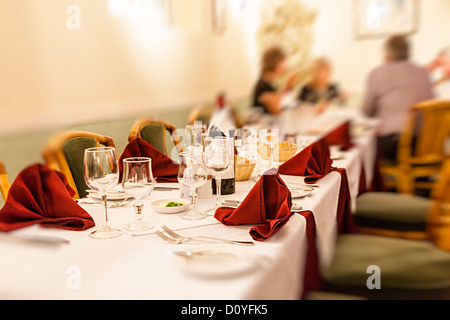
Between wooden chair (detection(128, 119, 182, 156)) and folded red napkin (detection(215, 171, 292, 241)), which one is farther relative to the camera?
wooden chair (detection(128, 119, 182, 156))

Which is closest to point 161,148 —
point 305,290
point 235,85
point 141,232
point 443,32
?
point 235,85

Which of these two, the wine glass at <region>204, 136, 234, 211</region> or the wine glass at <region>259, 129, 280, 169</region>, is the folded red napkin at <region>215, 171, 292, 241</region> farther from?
the wine glass at <region>259, 129, 280, 169</region>

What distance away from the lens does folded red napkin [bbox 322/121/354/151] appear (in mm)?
1710

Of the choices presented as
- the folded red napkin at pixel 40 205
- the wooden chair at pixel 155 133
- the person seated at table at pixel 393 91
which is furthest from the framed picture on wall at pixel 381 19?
the folded red napkin at pixel 40 205

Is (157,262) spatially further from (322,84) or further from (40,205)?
(322,84)

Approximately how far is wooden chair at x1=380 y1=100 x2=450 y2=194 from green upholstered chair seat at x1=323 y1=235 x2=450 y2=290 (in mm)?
306

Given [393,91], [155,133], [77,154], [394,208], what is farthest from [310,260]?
[393,91]

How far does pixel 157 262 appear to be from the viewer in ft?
2.11

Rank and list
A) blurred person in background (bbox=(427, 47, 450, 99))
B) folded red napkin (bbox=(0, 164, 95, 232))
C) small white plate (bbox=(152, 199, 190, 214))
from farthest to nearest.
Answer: blurred person in background (bbox=(427, 47, 450, 99)), small white plate (bbox=(152, 199, 190, 214)), folded red napkin (bbox=(0, 164, 95, 232))

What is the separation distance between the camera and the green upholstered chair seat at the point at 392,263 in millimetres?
1021

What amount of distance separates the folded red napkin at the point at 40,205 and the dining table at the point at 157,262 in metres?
0.02

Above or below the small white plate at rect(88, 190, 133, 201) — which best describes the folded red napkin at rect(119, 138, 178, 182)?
above

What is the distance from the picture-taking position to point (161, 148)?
4.43 feet

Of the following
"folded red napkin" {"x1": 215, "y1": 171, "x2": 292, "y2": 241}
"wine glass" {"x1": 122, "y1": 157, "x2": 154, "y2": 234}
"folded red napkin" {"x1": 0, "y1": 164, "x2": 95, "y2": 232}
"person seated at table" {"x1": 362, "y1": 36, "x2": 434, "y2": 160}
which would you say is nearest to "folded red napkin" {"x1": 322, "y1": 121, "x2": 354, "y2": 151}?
"person seated at table" {"x1": 362, "y1": 36, "x2": 434, "y2": 160}
